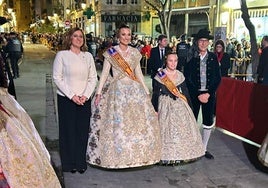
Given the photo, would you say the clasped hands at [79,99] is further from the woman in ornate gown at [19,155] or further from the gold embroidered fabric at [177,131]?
the woman in ornate gown at [19,155]

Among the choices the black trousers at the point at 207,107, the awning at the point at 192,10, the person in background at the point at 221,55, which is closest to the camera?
the black trousers at the point at 207,107

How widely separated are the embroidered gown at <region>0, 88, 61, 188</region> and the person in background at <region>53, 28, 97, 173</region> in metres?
1.28

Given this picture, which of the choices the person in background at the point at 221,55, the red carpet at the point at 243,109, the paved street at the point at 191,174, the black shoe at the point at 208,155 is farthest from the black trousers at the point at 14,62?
the black shoe at the point at 208,155

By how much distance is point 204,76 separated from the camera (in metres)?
5.68

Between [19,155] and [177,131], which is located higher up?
[19,155]

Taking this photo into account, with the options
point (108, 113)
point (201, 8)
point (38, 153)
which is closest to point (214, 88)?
point (108, 113)

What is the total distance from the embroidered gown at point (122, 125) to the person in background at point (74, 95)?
0.14 metres

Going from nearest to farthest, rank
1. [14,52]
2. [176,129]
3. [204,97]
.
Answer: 1. [176,129]
2. [204,97]
3. [14,52]

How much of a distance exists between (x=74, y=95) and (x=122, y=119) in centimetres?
67

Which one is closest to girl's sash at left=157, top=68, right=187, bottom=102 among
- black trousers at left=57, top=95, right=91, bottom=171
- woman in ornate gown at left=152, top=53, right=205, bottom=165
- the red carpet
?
woman in ornate gown at left=152, top=53, right=205, bottom=165

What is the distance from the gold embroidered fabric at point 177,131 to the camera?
5262 millimetres

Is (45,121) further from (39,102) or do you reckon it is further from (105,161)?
(105,161)

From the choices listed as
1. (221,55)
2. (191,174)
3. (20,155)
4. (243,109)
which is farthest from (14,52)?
(20,155)

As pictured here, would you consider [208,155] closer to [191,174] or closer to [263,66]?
[191,174]
